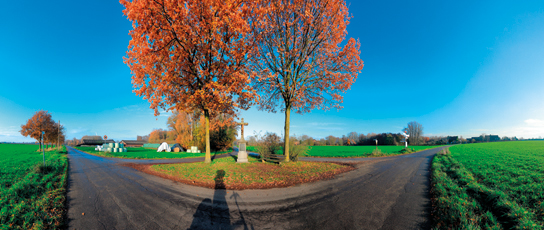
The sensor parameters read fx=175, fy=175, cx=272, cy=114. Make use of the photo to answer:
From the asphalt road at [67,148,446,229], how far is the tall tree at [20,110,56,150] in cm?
4631

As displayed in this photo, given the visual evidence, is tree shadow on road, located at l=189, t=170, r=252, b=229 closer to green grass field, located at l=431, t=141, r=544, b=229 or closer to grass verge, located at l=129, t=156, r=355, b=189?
grass verge, located at l=129, t=156, r=355, b=189

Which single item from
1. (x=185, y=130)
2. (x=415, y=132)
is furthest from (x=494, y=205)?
(x=415, y=132)

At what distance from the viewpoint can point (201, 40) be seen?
10.2m

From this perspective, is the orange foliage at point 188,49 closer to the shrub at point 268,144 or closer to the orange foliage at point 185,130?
the shrub at point 268,144

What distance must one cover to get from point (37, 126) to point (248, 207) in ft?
181

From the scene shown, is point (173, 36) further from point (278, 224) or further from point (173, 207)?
point (278, 224)

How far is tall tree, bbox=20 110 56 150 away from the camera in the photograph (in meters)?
34.7

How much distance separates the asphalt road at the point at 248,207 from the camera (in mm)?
4320

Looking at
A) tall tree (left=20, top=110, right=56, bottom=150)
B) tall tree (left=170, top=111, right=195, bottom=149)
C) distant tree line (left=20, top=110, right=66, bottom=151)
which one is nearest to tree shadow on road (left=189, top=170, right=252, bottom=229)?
tall tree (left=170, top=111, right=195, bottom=149)

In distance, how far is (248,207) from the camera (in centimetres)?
533

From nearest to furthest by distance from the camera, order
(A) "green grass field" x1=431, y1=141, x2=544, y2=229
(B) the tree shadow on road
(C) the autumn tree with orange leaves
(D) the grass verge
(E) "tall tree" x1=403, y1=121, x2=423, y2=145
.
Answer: (A) "green grass field" x1=431, y1=141, x2=544, y2=229
(B) the tree shadow on road
(D) the grass verge
(C) the autumn tree with orange leaves
(E) "tall tree" x1=403, y1=121, x2=423, y2=145

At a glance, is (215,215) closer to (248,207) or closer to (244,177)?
(248,207)

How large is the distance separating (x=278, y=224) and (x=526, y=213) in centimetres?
617

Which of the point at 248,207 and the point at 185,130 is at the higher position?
the point at 185,130
